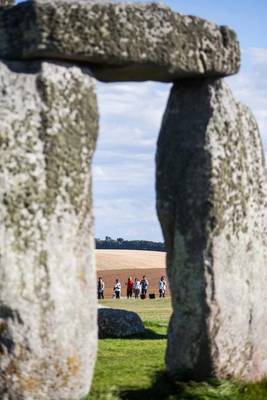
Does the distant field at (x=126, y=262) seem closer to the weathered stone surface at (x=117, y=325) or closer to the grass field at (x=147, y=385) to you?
the weathered stone surface at (x=117, y=325)

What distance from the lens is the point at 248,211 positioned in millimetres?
12219

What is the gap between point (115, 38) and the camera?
35.0 feet

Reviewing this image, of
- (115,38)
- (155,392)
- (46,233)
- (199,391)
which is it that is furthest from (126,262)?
(46,233)

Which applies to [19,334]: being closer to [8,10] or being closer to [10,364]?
[10,364]

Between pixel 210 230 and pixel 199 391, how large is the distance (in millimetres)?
1743

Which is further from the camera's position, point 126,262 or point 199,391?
point 126,262

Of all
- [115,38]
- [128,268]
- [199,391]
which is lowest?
[199,391]

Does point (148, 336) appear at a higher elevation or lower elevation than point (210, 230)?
lower

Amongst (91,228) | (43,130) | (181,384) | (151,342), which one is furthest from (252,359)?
(151,342)

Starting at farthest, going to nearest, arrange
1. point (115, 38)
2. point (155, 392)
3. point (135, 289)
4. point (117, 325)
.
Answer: point (135, 289) < point (117, 325) < point (155, 392) < point (115, 38)

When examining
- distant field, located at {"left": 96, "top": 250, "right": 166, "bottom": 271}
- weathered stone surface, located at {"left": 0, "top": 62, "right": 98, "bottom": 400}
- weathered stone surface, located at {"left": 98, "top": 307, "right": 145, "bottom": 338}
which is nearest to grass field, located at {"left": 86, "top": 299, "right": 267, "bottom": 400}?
weathered stone surface, located at {"left": 0, "top": 62, "right": 98, "bottom": 400}

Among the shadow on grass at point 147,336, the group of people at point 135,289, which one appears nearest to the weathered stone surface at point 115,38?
the shadow on grass at point 147,336

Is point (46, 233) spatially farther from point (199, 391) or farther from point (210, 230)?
point (199, 391)

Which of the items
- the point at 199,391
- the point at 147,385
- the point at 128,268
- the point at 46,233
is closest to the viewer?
the point at 46,233
